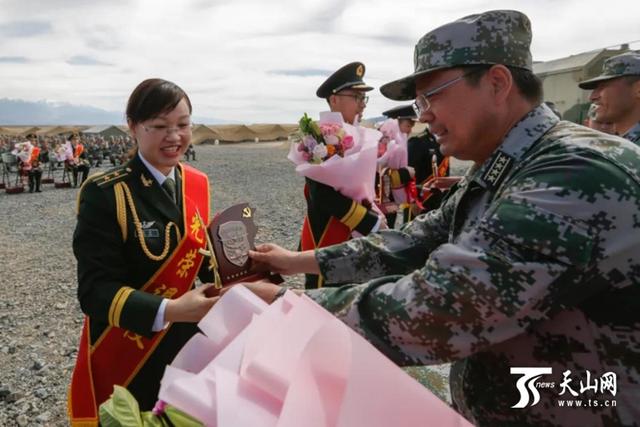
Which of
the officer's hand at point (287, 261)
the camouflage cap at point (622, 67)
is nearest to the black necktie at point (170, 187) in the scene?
the officer's hand at point (287, 261)

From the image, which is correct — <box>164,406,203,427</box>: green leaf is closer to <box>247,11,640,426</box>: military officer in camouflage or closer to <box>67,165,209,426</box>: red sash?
<box>247,11,640,426</box>: military officer in camouflage

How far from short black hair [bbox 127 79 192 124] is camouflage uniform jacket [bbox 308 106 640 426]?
1.29 meters

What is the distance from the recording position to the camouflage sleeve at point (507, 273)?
1130 millimetres

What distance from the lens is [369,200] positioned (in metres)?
3.81

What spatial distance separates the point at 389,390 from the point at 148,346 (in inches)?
69.2

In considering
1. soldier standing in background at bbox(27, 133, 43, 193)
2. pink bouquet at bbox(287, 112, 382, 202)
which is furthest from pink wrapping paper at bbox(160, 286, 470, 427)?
soldier standing in background at bbox(27, 133, 43, 193)

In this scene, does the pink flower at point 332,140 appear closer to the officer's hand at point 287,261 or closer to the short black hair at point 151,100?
the short black hair at point 151,100

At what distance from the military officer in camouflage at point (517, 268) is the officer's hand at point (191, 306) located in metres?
0.42

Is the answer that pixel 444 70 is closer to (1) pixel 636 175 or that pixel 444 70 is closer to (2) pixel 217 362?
(1) pixel 636 175

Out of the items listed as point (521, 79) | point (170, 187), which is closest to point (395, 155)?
point (170, 187)

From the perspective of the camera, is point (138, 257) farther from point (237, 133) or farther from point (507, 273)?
point (237, 133)

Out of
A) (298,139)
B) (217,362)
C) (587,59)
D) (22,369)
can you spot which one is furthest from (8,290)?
(587,59)

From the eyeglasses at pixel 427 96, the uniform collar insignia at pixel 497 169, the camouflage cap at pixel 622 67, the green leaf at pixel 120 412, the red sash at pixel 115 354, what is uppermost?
the camouflage cap at pixel 622 67

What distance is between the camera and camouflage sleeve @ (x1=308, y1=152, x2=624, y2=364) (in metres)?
1.13
